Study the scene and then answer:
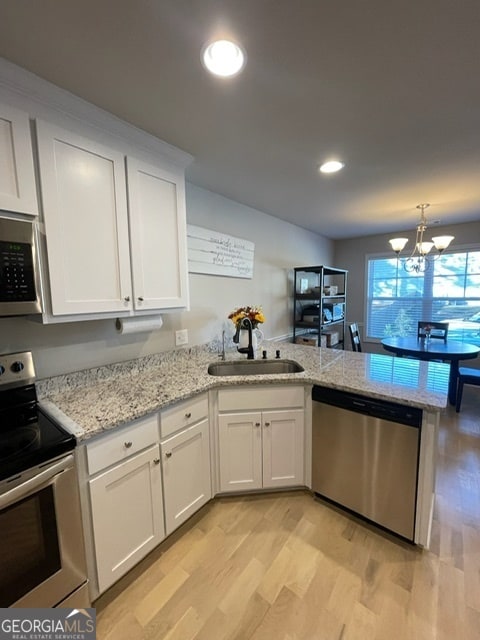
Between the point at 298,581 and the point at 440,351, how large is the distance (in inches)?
106

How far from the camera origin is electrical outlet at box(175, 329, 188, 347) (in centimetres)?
230

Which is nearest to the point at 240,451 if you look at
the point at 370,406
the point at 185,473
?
the point at 185,473

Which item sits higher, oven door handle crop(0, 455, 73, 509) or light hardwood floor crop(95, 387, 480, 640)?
oven door handle crop(0, 455, 73, 509)

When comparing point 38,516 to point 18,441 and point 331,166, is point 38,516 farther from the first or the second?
point 331,166

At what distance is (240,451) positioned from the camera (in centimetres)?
191

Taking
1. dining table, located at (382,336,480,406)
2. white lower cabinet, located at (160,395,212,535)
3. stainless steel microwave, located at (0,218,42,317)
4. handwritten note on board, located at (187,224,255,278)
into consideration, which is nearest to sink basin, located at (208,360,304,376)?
white lower cabinet, located at (160,395,212,535)

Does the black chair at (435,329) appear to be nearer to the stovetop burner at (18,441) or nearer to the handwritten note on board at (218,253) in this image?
the handwritten note on board at (218,253)

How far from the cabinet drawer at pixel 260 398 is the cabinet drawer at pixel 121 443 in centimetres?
53

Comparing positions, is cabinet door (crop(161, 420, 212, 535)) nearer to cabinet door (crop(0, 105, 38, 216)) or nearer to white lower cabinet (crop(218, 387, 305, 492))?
white lower cabinet (crop(218, 387, 305, 492))

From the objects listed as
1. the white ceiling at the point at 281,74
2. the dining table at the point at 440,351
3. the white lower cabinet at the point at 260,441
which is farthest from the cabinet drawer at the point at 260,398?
the dining table at the point at 440,351

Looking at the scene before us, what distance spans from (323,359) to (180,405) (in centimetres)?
129

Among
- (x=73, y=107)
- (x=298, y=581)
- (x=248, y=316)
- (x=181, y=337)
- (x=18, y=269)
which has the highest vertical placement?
(x=73, y=107)

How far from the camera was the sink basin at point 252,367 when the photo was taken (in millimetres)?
2310

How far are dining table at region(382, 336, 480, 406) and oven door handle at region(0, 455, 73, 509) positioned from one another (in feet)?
10.9
